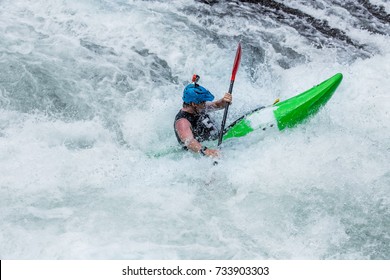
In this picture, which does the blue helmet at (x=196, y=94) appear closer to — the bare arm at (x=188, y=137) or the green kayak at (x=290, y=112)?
the bare arm at (x=188, y=137)

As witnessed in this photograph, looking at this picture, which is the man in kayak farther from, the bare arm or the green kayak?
the green kayak

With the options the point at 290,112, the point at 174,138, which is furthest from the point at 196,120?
the point at 290,112

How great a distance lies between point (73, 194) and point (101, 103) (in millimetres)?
1900

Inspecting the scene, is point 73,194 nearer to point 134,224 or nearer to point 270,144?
point 134,224

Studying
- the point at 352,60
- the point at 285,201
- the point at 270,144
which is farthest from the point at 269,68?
the point at 285,201

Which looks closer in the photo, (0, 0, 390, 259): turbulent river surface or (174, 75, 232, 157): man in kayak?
(0, 0, 390, 259): turbulent river surface

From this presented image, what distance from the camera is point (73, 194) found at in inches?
205

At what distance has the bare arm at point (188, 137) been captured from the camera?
207 inches

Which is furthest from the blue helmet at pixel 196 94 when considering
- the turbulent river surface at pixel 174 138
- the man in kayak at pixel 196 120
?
the turbulent river surface at pixel 174 138

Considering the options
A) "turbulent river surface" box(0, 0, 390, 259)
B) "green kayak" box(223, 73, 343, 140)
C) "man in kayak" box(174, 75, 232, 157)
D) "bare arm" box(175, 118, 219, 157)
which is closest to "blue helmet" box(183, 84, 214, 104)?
"man in kayak" box(174, 75, 232, 157)

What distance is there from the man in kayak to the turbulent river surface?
0.82 feet

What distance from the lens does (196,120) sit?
562 cm

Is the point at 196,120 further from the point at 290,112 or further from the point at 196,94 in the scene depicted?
the point at 290,112

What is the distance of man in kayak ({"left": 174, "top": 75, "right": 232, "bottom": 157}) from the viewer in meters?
5.34
